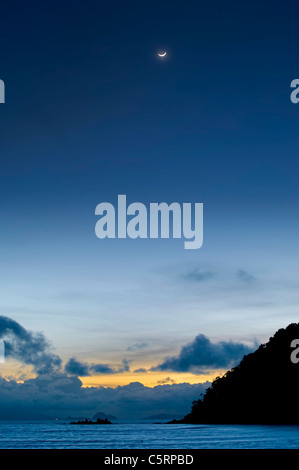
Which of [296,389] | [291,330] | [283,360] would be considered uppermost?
[291,330]

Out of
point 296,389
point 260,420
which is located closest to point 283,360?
point 296,389
